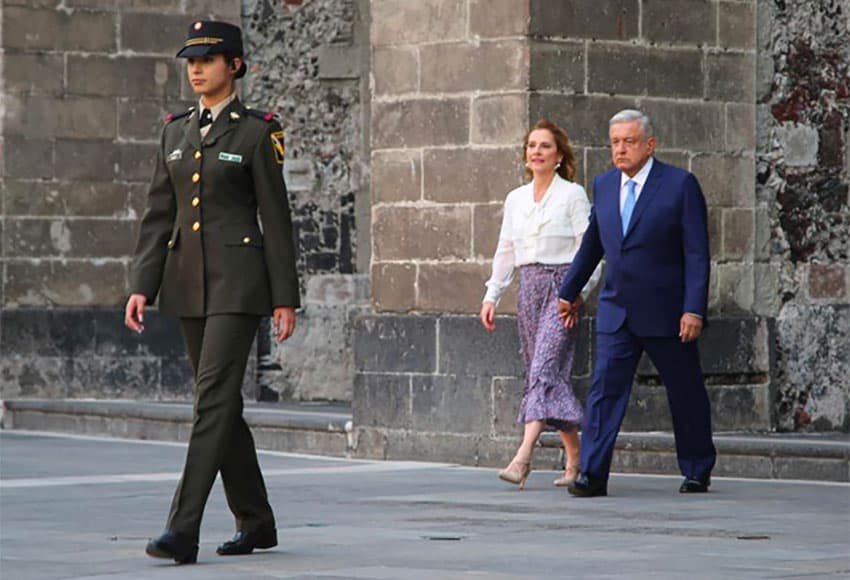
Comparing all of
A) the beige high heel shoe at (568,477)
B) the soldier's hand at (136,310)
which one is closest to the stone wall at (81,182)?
the beige high heel shoe at (568,477)

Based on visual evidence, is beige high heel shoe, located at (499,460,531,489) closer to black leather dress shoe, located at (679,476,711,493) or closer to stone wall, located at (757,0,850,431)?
black leather dress shoe, located at (679,476,711,493)

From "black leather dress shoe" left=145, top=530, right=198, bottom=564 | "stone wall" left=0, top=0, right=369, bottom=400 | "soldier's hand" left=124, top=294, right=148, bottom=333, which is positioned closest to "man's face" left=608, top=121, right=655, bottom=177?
"soldier's hand" left=124, top=294, right=148, bottom=333

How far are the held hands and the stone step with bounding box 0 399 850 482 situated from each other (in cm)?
111

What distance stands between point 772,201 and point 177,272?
604 centimetres

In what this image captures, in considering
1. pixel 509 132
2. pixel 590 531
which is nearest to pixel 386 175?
pixel 509 132

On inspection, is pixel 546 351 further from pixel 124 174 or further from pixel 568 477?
pixel 124 174

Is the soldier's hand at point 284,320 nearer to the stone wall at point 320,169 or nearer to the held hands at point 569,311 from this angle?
the held hands at point 569,311

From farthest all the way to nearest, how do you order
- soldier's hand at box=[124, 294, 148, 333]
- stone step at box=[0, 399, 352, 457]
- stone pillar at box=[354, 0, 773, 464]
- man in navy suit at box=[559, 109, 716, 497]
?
stone step at box=[0, 399, 352, 457], stone pillar at box=[354, 0, 773, 464], man in navy suit at box=[559, 109, 716, 497], soldier's hand at box=[124, 294, 148, 333]

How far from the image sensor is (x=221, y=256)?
8.90 metres

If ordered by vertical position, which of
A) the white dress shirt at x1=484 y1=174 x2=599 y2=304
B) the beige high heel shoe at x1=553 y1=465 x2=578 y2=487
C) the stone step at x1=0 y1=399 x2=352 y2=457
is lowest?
the stone step at x1=0 y1=399 x2=352 y2=457

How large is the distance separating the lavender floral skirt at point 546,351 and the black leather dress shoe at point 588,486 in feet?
1.83

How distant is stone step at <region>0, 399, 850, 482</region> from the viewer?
1234 centimetres

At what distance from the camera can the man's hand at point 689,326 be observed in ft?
37.3

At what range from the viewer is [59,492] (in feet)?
38.4
